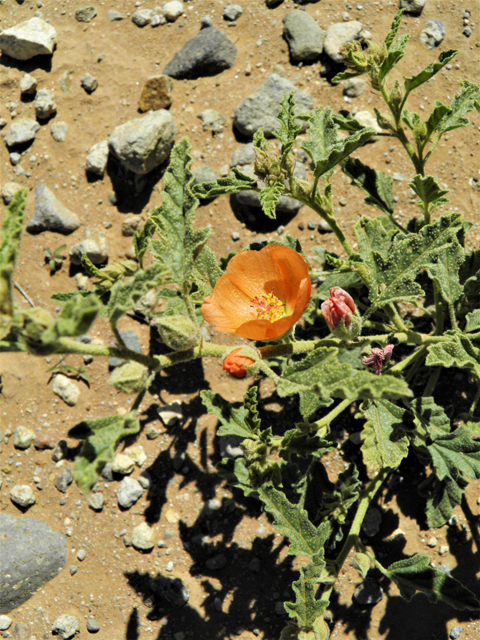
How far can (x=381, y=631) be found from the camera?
290 cm

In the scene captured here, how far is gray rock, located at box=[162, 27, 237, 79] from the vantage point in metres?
3.85

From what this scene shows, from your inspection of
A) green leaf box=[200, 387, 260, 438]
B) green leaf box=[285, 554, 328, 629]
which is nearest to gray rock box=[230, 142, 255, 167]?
green leaf box=[200, 387, 260, 438]

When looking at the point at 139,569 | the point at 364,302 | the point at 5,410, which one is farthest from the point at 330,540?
the point at 5,410

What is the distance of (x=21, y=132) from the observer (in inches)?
153

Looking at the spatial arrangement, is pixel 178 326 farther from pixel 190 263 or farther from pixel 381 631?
pixel 381 631

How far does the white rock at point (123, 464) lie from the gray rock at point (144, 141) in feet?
6.24

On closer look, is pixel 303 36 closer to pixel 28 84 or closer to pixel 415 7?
pixel 415 7

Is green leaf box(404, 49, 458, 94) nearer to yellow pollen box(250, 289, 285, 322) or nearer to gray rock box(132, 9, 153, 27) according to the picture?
yellow pollen box(250, 289, 285, 322)

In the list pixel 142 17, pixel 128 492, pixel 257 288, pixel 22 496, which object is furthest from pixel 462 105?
pixel 22 496

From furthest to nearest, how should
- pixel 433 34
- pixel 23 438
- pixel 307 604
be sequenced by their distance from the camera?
1. pixel 433 34
2. pixel 23 438
3. pixel 307 604

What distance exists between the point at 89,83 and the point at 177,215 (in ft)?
7.86

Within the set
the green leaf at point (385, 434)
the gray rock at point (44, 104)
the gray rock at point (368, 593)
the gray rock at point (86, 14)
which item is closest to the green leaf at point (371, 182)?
the green leaf at point (385, 434)

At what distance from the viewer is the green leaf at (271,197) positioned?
2064 mm

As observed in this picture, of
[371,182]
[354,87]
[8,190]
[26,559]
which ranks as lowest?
[26,559]
